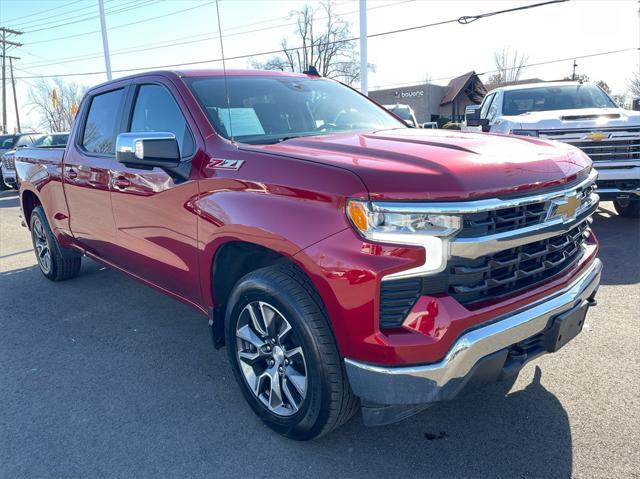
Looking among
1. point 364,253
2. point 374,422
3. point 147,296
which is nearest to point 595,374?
point 374,422

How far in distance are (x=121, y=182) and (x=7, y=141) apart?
17089 mm

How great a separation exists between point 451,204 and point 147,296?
12.8 feet

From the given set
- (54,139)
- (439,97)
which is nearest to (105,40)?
(54,139)

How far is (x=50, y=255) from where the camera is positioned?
5.70 metres

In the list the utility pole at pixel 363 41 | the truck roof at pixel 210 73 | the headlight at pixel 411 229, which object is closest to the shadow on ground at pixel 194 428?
the headlight at pixel 411 229

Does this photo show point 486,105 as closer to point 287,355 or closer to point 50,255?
point 50,255

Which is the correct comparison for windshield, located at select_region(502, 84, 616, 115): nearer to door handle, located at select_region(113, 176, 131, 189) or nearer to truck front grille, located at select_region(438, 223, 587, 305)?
truck front grille, located at select_region(438, 223, 587, 305)

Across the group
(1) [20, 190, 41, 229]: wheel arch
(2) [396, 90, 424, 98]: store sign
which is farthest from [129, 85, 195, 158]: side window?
(2) [396, 90, 424, 98]: store sign

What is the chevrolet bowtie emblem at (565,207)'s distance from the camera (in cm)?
243

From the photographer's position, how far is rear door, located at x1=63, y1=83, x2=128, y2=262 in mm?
4051

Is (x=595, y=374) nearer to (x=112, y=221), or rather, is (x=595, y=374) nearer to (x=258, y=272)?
(x=258, y=272)

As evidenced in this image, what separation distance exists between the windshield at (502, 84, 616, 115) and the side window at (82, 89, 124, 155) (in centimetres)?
597

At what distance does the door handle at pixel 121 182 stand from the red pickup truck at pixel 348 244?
0.07ft

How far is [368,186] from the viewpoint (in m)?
2.15
